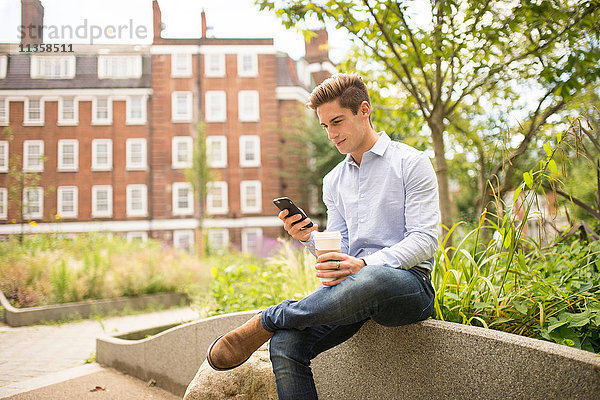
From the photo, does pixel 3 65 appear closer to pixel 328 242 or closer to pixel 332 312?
pixel 328 242

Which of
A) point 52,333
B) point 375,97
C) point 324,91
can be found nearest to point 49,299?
point 52,333

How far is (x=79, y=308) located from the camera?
5.80 meters

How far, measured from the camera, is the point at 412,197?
6.17 ft

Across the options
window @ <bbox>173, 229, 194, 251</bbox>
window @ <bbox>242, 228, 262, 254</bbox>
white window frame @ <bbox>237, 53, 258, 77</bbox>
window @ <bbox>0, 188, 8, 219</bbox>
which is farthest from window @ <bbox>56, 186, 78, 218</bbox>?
window @ <bbox>0, 188, 8, 219</bbox>

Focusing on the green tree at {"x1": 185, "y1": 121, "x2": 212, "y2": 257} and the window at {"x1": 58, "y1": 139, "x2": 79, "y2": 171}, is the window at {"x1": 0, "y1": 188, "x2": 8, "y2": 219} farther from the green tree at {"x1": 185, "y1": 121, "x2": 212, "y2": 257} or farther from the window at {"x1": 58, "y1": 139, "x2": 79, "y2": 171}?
the window at {"x1": 58, "y1": 139, "x2": 79, "y2": 171}

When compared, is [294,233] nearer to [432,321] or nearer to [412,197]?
[412,197]

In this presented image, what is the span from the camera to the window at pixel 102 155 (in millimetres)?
20009

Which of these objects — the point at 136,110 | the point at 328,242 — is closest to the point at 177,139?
the point at 136,110

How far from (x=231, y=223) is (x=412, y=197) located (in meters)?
19.2

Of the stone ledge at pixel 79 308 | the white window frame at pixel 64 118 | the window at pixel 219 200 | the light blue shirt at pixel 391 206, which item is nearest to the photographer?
the light blue shirt at pixel 391 206

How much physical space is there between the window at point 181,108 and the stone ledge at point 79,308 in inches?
600

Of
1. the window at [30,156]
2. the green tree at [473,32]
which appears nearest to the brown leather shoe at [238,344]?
the green tree at [473,32]

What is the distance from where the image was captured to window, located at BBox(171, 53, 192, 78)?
817 inches

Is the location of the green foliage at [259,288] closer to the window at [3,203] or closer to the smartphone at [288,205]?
the smartphone at [288,205]
